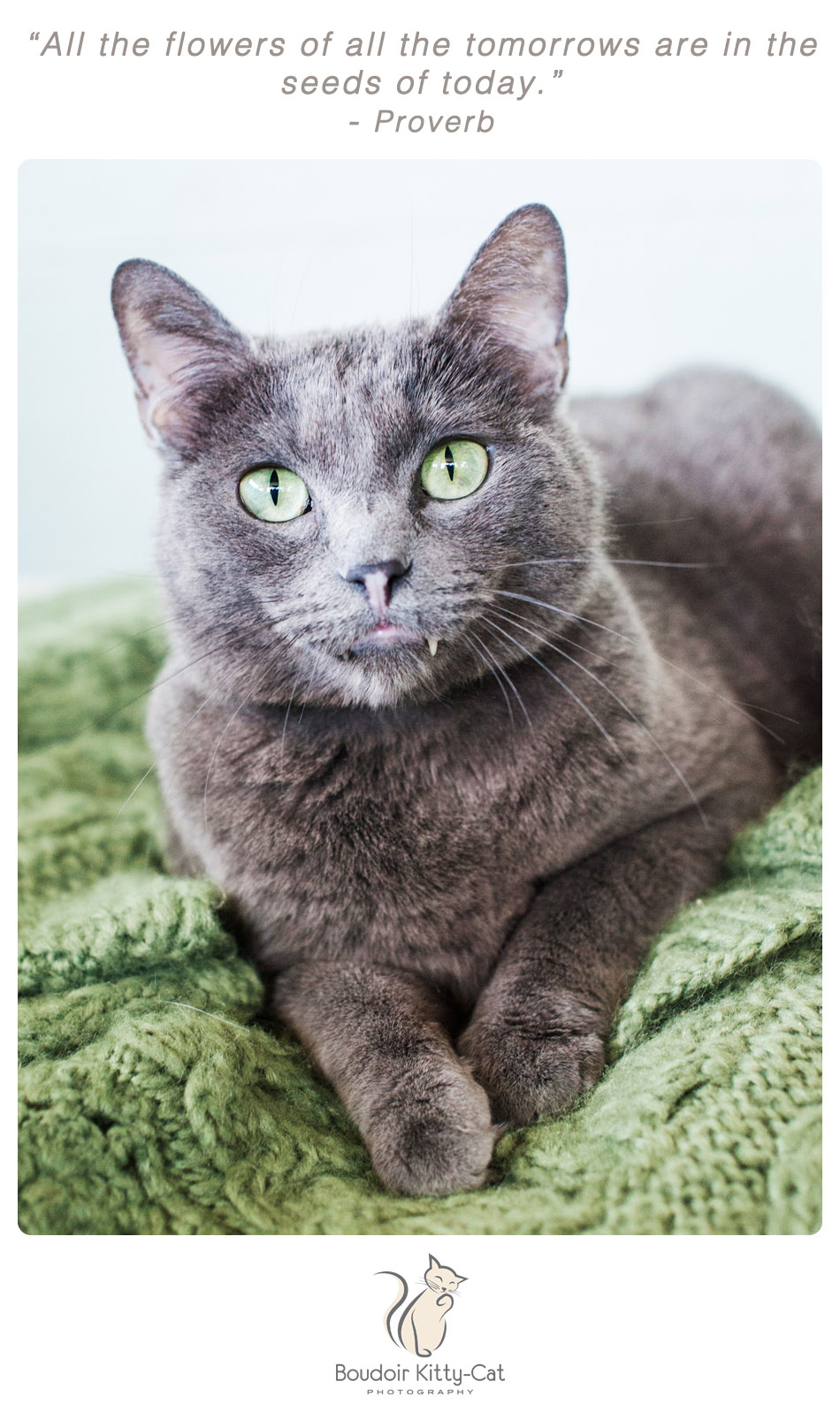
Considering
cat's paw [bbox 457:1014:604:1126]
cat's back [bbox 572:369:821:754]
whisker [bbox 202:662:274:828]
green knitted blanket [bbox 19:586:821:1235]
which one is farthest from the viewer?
cat's back [bbox 572:369:821:754]

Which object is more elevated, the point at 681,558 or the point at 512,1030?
the point at 681,558

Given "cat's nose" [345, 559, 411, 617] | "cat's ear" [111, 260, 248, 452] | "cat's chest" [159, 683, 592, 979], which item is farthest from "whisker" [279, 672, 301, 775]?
"cat's ear" [111, 260, 248, 452]

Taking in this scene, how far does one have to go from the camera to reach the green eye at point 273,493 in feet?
2.84

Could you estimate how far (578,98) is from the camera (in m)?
0.87

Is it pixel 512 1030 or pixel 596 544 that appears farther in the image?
pixel 596 544

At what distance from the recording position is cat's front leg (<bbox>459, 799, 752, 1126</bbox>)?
811mm

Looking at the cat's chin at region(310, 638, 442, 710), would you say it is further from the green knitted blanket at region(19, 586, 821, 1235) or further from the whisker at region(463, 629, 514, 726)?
the green knitted blanket at region(19, 586, 821, 1235)

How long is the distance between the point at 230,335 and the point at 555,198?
0.35 m

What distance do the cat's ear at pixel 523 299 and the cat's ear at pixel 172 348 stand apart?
223mm

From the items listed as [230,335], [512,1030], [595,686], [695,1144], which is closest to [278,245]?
[230,335]

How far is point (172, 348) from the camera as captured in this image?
0.93m
